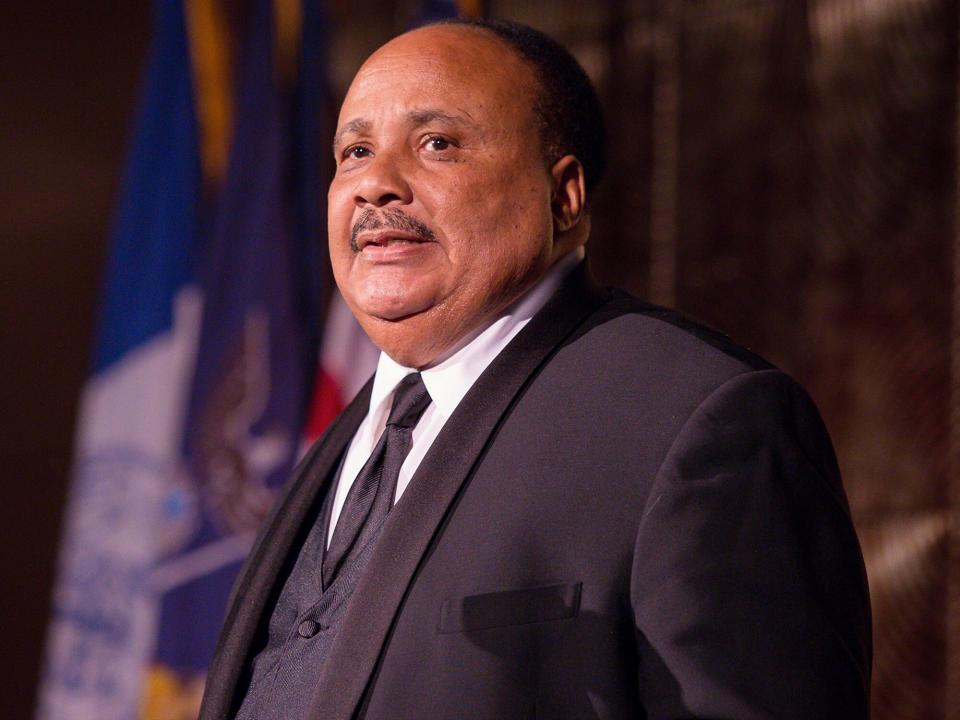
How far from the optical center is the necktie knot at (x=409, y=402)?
4.17 ft

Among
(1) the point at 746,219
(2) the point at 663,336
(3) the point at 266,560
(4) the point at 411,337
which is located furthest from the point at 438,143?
(1) the point at 746,219

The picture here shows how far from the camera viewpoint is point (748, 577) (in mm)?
978

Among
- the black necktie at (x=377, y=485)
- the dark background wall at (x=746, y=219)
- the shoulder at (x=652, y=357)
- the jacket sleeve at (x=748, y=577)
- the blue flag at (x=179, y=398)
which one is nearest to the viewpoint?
the jacket sleeve at (x=748, y=577)

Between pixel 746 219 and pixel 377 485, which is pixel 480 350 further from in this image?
pixel 746 219

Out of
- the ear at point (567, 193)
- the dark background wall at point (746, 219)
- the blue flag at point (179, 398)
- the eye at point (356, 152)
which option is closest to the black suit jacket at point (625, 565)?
the ear at point (567, 193)

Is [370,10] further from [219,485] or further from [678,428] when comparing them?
[678,428]

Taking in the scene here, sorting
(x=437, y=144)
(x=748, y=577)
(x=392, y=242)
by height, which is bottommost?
(x=748, y=577)

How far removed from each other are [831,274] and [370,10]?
1.77m

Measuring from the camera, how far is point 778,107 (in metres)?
2.95

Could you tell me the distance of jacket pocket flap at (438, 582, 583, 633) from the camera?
3.31 feet

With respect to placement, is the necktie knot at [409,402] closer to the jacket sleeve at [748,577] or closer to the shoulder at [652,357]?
the shoulder at [652,357]

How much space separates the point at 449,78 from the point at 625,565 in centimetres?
59

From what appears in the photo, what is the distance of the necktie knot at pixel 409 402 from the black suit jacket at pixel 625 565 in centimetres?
14

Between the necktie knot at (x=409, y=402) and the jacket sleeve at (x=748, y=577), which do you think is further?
the necktie knot at (x=409, y=402)
